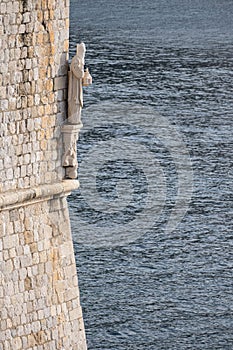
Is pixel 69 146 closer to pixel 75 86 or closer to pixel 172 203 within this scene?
pixel 75 86

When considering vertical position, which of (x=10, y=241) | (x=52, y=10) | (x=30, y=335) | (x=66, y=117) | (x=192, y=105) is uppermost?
(x=52, y=10)

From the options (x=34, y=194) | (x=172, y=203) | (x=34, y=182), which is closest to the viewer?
(x=34, y=194)

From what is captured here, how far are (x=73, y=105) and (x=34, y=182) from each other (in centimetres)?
111

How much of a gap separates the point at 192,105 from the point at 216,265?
18.1 meters

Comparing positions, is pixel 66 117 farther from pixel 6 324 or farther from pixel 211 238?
pixel 211 238

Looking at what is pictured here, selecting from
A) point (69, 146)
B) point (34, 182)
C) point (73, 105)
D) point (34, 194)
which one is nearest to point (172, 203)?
point (69, 146)

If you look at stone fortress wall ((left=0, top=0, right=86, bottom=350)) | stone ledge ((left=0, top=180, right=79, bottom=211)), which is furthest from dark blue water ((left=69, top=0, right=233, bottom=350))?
stone ledge ((left=0, top=180, right=79, bottom=211))

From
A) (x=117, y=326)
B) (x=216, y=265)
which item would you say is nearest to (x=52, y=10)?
(x=117, y=326)

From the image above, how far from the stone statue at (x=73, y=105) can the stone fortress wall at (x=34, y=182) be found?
0.08 meters

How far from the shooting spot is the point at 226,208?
130 ft

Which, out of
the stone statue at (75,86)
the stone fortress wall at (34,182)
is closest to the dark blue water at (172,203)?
the stone fortress wall at (34,182)

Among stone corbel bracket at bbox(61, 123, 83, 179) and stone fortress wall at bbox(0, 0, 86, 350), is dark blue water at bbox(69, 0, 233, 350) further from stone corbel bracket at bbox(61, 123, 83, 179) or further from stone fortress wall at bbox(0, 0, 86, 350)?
stone corbel bracket at bbox(61, 123, 83, 179)

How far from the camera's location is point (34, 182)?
19.4 metres

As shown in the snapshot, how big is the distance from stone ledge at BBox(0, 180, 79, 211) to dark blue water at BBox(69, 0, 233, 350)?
914cm
